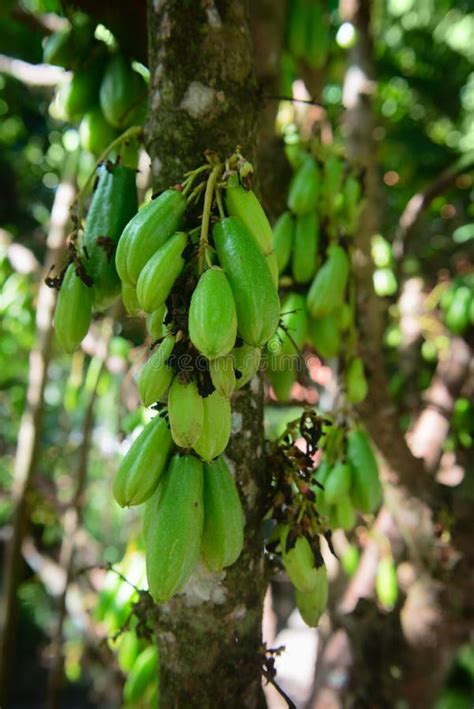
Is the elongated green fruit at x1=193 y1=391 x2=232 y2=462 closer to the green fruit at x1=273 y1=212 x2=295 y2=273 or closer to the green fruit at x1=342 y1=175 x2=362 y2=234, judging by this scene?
the green fruit at x1=273 y1=212 x2=295 y2=273

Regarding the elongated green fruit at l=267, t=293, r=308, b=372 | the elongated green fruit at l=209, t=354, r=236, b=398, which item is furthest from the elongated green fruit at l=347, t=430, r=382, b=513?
the elongated green fruit at l=209, t=354, r=236, b=398

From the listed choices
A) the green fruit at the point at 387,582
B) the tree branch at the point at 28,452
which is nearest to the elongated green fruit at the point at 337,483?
the green fruit at the point at 387,582

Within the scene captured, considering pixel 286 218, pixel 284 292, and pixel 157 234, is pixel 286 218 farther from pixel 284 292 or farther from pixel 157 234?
pixel 157 234

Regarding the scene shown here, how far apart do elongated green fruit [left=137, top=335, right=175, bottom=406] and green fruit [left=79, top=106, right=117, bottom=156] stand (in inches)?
26.6

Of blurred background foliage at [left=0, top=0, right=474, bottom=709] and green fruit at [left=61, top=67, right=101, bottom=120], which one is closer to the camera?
green fruit at [left=61, top=67, right=101, bottom=120]

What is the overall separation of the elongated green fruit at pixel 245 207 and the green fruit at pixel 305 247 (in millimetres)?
565

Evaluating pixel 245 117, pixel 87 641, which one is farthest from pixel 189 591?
pixel 87 641

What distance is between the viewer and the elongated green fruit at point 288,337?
1.08 metres

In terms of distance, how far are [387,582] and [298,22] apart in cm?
169

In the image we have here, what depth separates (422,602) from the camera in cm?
189

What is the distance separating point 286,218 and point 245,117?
1.54 ft

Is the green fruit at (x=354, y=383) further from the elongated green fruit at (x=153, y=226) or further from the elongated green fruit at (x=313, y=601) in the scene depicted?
the elongated green fruit at (x=153, y=226)

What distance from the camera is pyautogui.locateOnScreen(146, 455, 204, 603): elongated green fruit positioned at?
0.70 meters

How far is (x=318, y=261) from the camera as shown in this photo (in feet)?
4.44
